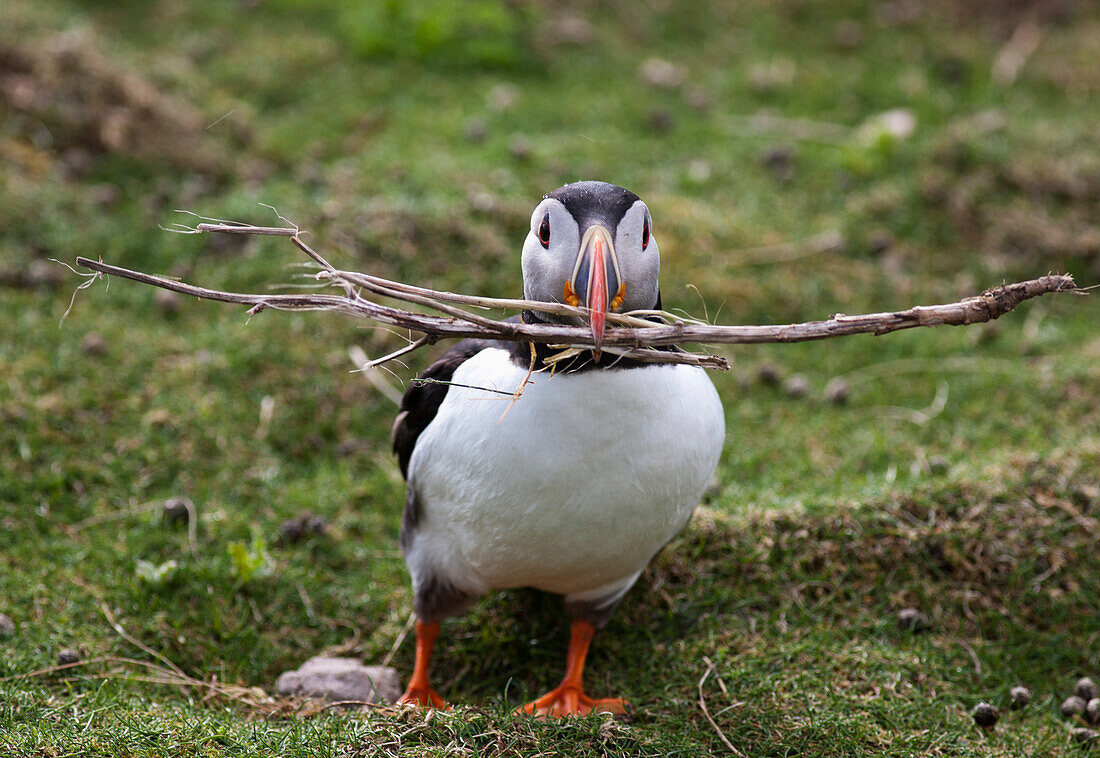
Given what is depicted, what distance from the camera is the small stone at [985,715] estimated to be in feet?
10.4

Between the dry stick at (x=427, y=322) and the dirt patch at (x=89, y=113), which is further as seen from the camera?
the dirt patch at (x=89, y=113)

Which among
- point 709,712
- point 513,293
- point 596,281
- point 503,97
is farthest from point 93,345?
point 503,97

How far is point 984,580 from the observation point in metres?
3.70

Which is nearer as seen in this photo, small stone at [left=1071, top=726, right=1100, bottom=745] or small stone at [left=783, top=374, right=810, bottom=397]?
small stone at [left=1071, top=726, right=1100, bottom=745]

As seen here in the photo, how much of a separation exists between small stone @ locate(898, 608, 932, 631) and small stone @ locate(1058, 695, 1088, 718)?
505 mm

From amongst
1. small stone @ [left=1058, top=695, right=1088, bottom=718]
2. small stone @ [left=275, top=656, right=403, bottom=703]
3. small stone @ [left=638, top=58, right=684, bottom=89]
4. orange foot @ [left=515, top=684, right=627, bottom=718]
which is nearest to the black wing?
small stone @ [left=275, top=656, right=403, bottom=703]

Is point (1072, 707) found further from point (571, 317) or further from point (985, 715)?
point (571, 317)

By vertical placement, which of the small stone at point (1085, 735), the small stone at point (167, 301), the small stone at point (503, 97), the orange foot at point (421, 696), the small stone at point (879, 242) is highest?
the small stone at point (503, 97)

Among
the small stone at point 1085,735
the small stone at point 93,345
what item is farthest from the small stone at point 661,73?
the small stone at point 1085,735

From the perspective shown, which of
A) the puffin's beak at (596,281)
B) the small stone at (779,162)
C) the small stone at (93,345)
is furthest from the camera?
the small stone at (779,162)

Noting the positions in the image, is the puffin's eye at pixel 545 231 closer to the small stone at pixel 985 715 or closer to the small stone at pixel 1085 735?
the small stone at pixel 985 715

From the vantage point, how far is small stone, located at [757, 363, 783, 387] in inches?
200

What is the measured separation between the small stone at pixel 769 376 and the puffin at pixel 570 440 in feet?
6.43

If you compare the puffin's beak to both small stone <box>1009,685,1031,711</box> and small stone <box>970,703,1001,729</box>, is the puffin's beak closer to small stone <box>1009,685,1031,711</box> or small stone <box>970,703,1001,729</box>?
small stone <box>970,703,1001,729</box>
